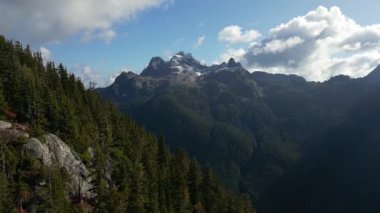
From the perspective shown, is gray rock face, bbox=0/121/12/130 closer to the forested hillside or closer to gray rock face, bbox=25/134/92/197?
the forested hillside

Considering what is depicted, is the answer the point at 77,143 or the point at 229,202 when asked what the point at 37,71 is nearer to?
the point at 77,143

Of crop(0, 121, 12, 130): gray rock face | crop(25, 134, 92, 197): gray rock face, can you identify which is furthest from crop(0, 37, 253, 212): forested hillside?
crop(0, 121, 12, 130): gray rock face

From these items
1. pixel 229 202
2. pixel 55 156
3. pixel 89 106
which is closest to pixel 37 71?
pixel 89 106

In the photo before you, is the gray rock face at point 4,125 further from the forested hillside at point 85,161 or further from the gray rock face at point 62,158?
the gray rock face at point 62,158

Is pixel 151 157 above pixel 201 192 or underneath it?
above

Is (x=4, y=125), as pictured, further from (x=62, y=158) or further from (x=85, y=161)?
(x=85, y=161)
